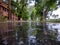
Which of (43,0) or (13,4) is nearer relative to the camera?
(43,0)

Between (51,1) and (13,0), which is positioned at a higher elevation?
(13,0)

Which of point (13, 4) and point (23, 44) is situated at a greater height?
point (13, 4)

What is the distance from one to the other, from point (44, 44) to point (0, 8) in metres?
37.6

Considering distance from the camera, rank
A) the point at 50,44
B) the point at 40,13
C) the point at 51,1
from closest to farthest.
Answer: the point at 50,44 → the point at 51,1 → the point at 40,13

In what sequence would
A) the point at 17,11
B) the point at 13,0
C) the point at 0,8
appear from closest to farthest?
the point at 0,8 < the point at 13,0 < the point at 17,11

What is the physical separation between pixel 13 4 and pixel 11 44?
1872 inches

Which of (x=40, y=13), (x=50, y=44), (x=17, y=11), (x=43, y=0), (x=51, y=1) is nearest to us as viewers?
(x=50, y=44)

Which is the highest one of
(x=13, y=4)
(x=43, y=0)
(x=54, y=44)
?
(x=13, y=4)

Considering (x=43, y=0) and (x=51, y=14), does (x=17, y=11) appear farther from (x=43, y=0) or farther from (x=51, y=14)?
(x=43, y=0)

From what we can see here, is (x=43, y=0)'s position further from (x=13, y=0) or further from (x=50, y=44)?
(x=13, y=0)

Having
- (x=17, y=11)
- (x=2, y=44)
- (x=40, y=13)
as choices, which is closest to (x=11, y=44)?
(x=2, y=44)

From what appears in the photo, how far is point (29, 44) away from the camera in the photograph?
496cm

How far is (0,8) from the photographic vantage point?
41500mm

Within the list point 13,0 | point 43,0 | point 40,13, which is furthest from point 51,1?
point 13,0
